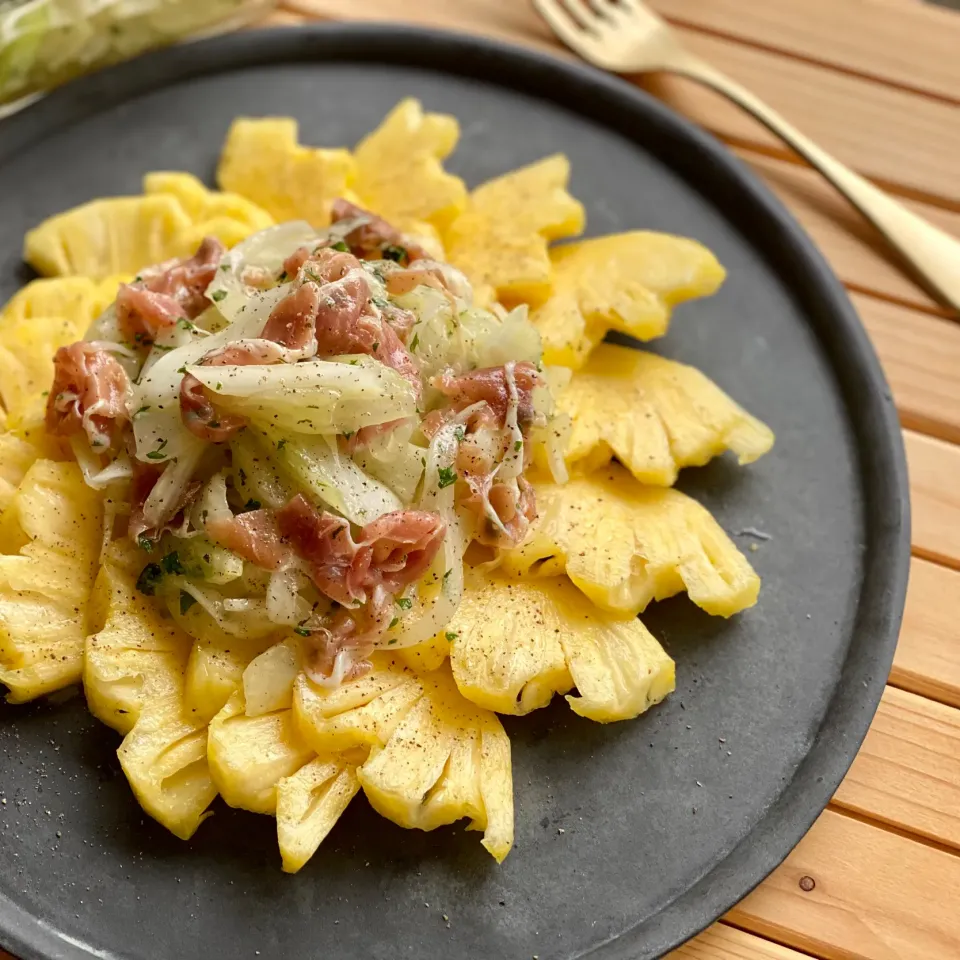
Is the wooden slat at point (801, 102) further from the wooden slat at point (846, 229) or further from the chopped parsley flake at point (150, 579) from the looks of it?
the chopped parsley flake at point (150, 579)

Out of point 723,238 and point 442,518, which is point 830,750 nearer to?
point 442,518

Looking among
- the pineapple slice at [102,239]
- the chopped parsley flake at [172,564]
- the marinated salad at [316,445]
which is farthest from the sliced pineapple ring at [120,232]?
the chopped parsley flake at [172,564]

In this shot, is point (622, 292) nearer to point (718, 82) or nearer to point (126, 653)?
point (718, 82)

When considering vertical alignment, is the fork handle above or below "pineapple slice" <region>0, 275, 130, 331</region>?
above

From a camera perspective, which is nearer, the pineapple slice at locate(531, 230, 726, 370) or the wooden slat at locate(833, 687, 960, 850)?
the wooden slat at locate(833, 687, 960, 850)

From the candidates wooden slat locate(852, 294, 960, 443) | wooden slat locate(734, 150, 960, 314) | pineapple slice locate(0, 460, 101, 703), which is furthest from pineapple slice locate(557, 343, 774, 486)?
pineapple slice locate(0, 460, 101, 703)

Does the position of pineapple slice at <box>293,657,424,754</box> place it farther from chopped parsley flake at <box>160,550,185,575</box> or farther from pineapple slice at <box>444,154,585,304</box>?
pineapple slice at <box>444,154,585,304</box>
